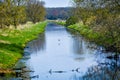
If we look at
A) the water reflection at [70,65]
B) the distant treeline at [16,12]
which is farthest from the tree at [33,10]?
the water reflection at [70,65]

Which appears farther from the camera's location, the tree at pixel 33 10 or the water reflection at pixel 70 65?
the tree at pixel 33 10

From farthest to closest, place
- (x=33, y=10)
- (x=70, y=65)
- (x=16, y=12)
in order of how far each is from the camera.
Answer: (x=33, y=10) → (x=16, y=12) → (x=70, y=65)

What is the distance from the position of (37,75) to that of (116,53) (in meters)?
Result: 12.6

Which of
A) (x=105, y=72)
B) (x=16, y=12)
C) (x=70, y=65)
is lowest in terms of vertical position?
(x=105, y=72)

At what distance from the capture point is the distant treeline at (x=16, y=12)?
60.6 meters

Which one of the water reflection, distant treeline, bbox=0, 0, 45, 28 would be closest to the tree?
distant treeline, bbox=0, 0, 45, 28

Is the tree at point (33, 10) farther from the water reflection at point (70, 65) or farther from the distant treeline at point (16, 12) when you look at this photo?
the water reflection at point (70, 65)

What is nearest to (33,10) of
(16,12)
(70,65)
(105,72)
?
(16,12)

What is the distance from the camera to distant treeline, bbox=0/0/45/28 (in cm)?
6062

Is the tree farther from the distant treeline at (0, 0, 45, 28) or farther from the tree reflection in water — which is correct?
the tree reflection in water

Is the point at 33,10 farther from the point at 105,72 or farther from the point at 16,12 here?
the point at 105,72

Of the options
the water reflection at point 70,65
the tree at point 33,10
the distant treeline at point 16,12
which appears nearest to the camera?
the water reflection at point 70,65

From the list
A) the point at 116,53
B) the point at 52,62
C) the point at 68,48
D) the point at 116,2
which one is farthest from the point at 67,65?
the point at 68,48

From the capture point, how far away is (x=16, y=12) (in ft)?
312
